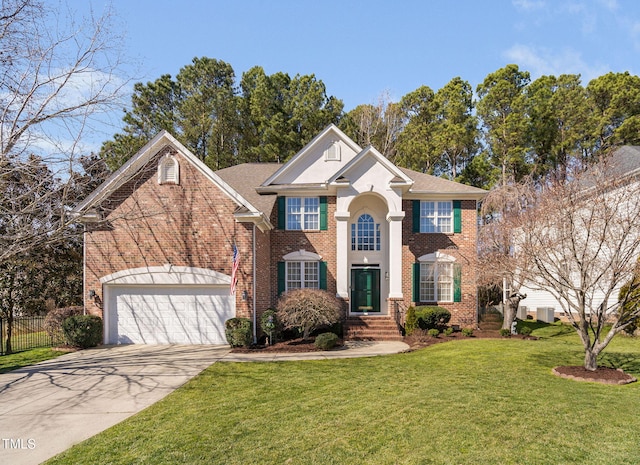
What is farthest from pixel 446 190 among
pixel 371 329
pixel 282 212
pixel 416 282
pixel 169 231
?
pixel 169 231

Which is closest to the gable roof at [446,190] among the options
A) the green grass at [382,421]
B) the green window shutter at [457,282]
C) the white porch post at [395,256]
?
the white porch post at [395,256]

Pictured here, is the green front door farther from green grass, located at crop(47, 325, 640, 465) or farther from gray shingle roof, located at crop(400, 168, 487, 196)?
green grass, located at crop(47, 325, 640, 465)

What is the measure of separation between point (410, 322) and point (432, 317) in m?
0.98

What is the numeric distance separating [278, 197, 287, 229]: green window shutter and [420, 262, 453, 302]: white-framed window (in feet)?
20.3

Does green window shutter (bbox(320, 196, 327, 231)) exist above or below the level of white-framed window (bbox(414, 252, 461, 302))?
above

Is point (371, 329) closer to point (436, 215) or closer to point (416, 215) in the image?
point (416, 215)

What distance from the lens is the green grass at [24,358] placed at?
11.4 metres

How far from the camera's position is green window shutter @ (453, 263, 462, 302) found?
54.6 feet

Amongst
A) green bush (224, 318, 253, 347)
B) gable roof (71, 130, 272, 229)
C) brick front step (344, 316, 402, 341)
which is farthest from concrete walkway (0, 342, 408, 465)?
gable roof (71, 130, 272, 229)

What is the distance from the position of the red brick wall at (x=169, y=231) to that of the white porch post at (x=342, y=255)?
4.02 metres

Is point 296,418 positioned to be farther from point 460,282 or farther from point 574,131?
point 574,131

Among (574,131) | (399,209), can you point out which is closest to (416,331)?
(399,209)

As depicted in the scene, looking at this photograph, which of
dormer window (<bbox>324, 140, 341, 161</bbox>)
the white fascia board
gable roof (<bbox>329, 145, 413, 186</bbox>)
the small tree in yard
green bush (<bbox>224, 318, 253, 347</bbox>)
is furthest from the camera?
dormer window (<bbox>324, 140, 341, 161</bbox>)

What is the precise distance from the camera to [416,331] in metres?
15.2
